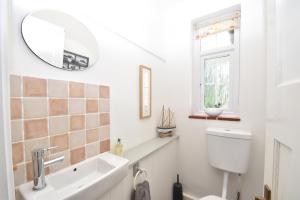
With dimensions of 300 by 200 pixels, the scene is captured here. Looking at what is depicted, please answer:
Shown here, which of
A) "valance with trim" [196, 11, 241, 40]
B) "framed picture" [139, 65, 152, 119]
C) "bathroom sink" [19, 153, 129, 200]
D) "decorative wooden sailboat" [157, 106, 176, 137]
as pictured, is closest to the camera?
"bathroom sink" [19, 153, 129, 200]

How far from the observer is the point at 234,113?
5.33 ft

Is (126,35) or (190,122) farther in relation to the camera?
(190,122)

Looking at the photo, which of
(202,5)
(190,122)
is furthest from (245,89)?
(202,5)

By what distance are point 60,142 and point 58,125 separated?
0.10 meters

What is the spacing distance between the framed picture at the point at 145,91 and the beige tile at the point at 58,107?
2.43 feet

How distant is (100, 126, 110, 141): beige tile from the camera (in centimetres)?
105

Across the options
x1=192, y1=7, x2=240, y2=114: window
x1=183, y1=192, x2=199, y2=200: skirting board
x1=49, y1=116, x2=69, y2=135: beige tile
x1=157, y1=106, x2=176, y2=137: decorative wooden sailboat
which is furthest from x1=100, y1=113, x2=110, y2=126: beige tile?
x1=183, y1=192, x2=199, y2=200: skirting board

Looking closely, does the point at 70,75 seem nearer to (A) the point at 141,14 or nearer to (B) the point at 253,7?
(A) the point at 141,14

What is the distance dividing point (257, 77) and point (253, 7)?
0.72 metres

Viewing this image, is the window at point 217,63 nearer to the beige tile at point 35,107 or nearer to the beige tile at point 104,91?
the beige tile at point 104,91

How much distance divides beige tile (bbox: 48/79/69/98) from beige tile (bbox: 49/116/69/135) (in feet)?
0.45

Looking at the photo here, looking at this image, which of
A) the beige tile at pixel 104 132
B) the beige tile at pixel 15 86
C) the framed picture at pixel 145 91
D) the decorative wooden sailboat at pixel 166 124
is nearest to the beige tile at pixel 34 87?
the beige tile at pixel 15 86

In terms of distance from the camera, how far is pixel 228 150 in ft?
4.45

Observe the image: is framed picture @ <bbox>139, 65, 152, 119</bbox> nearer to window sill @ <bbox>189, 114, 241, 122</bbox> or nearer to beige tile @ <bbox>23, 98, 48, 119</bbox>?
window sill @ <bbox>189, 114, 241, 122</bbox>
